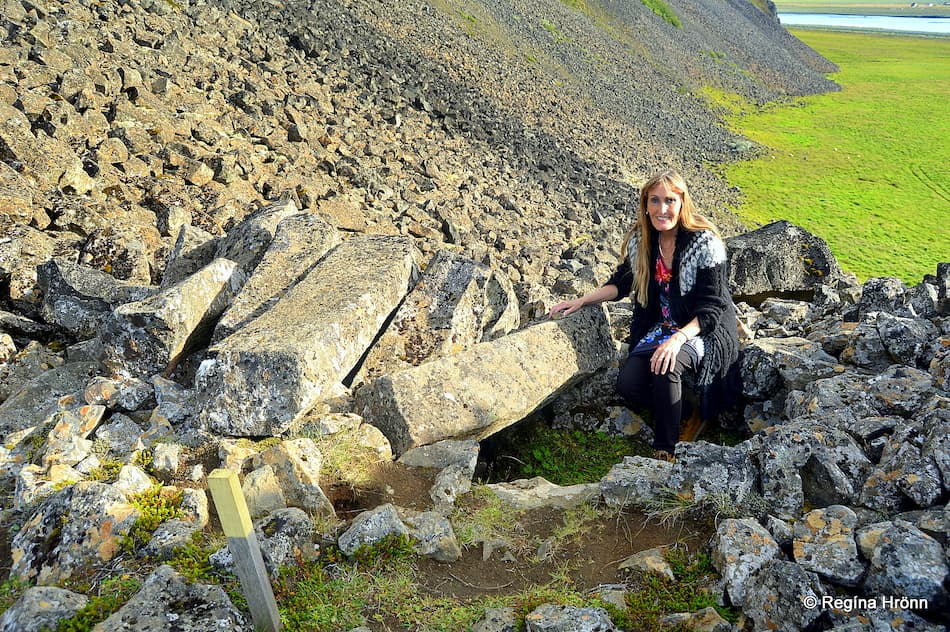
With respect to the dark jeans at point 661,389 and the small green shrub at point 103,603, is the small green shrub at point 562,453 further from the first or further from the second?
the small green shrub at point 103,603

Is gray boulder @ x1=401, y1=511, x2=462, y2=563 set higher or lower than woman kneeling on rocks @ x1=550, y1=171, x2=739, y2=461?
lower

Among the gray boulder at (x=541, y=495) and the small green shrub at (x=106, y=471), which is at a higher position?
the small green shrub at (x=106, y=471)

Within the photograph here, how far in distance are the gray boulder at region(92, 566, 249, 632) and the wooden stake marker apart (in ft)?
0.49

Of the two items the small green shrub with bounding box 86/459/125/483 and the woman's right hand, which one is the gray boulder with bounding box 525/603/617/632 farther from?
the woman's right hand

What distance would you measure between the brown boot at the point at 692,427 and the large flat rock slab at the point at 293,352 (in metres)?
2.89

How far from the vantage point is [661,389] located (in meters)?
5.67

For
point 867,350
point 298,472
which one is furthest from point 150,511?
point 867,350

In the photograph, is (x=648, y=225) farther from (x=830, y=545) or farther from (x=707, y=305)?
(x=830, y=545)

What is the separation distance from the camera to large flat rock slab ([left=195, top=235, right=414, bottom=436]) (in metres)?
5.12

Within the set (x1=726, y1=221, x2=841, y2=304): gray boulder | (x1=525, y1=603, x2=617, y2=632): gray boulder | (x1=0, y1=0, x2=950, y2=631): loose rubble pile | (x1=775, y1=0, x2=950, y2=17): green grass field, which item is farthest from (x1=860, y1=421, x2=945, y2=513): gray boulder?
(x1=775, y1=0, x2=950, y2=17): green grass field

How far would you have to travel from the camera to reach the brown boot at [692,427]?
6.28 m

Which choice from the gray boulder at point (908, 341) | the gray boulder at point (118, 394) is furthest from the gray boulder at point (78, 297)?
the gray boulder at point (908, 341)

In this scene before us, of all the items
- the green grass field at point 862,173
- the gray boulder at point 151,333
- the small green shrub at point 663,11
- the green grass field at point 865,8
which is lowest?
the green grass field at point 862,173

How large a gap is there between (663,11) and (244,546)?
2108 inches
